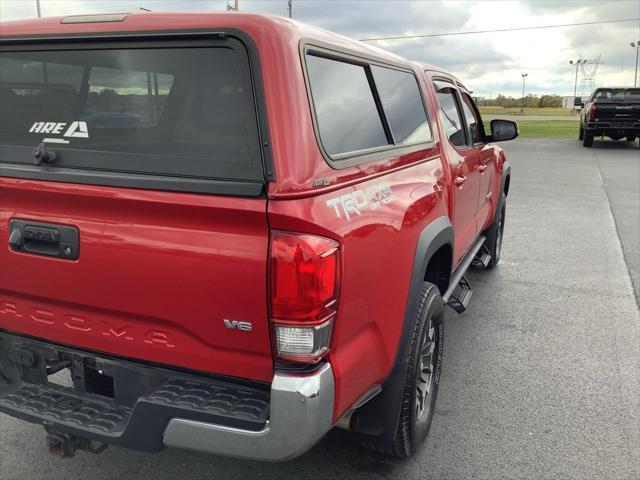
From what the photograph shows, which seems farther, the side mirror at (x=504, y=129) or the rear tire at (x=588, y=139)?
the rear tire at (x=588, y=139)

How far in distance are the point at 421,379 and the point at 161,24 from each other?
218cm

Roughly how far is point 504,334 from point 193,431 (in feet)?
10.7

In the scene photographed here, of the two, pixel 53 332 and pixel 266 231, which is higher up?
pixel 266 231

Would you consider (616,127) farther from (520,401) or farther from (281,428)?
(281,428)

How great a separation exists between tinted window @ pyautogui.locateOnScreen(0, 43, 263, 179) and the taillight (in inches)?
11.0

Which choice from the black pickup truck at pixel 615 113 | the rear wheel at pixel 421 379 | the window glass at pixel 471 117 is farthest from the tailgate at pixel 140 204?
the black pickup truck at pixel 615 113

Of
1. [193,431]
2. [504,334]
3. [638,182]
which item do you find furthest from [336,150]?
[638,182]

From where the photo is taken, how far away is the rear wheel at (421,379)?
2762mm

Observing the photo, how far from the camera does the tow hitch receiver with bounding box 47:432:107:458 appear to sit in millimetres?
2311

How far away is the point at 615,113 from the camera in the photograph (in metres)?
18.4

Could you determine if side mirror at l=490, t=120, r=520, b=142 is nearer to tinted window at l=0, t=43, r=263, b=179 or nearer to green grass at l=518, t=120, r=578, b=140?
tinted window at l=0, t=43, r=263, b=179

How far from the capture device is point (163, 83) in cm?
222

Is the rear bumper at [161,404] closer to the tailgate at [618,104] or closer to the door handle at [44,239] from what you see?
the door handle at [44,239]

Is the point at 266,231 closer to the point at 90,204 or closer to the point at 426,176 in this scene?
the point at 90,204
